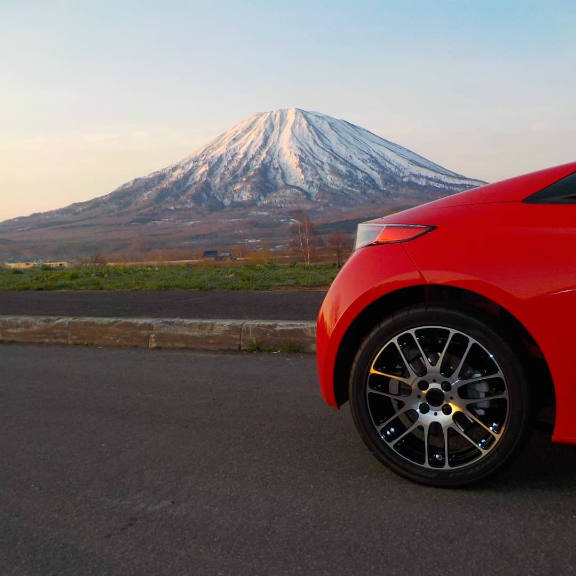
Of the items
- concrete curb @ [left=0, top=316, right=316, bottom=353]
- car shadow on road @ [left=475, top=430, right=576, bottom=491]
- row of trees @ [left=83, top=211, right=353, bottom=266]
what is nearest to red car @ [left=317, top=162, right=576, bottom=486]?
car shadow on road @ [left=475, top=430, right=576, bottom=491]

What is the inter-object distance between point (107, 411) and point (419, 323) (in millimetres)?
2279

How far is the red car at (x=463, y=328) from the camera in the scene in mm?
2637

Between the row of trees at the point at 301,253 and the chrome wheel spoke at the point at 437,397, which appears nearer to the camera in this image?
the chrome wheel spoke at the point at 437,397

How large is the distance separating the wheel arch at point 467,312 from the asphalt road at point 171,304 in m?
4.40

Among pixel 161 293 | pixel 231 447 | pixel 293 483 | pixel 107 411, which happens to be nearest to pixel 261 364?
pixel 107 411

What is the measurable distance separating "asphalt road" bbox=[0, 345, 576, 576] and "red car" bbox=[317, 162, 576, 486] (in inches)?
8.8

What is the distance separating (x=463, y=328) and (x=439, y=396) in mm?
295

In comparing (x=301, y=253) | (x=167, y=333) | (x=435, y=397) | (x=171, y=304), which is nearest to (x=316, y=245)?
(x=301, y=253)

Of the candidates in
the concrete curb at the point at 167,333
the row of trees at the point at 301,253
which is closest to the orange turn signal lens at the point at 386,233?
the concrete curb at the point at 167,333

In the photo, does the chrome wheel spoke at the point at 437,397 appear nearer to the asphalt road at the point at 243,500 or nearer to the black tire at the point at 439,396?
the black tire at the point at 439,396

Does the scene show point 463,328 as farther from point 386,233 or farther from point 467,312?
point 386,233

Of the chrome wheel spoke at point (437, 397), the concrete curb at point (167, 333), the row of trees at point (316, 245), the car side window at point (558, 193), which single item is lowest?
the row of trees at point (316, 245)

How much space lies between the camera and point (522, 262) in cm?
268

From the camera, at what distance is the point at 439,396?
9.28 ft
